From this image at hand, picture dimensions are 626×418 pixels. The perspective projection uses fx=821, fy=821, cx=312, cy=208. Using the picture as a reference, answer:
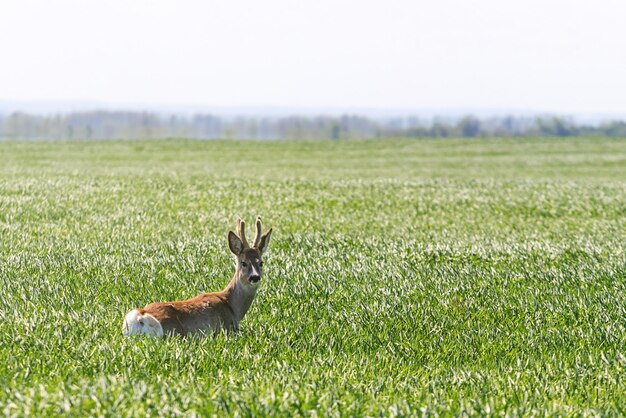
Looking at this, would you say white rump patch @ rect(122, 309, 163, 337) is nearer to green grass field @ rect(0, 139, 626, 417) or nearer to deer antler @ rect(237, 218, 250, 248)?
green grass field @ rect(0, 139, 626, 417)

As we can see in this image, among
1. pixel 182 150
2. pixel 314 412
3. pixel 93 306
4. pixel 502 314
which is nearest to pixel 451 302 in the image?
pixel 502 314

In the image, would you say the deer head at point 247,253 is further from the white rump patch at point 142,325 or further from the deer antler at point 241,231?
the white rump patch at point 142,325

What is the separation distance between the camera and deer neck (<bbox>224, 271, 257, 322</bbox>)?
7680 mm

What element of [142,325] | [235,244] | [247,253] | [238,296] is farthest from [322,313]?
[142,325]

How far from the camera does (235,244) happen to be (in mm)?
7359

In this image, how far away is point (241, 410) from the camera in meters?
4.98

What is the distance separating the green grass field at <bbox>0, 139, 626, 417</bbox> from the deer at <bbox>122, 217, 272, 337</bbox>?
0.18 meters

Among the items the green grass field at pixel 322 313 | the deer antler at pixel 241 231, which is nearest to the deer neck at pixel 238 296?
the green grass field at pixel 322 313

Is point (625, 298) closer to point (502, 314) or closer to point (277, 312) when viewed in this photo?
point (502, 314)

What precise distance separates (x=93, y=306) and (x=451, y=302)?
3.85m

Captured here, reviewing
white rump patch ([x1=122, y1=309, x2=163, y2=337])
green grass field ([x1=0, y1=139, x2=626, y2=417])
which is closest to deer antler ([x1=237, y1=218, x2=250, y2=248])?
green grass field ([x1=0, y1=139, x2=626, y2=417])

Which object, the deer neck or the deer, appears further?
the deer neck

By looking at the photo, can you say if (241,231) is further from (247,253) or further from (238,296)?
(238,296)

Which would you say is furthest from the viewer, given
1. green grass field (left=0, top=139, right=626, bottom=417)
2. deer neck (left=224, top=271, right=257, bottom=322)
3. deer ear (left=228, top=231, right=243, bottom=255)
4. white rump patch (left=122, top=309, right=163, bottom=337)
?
deer neck (left=224, top=271, right=257, bottom=322)
